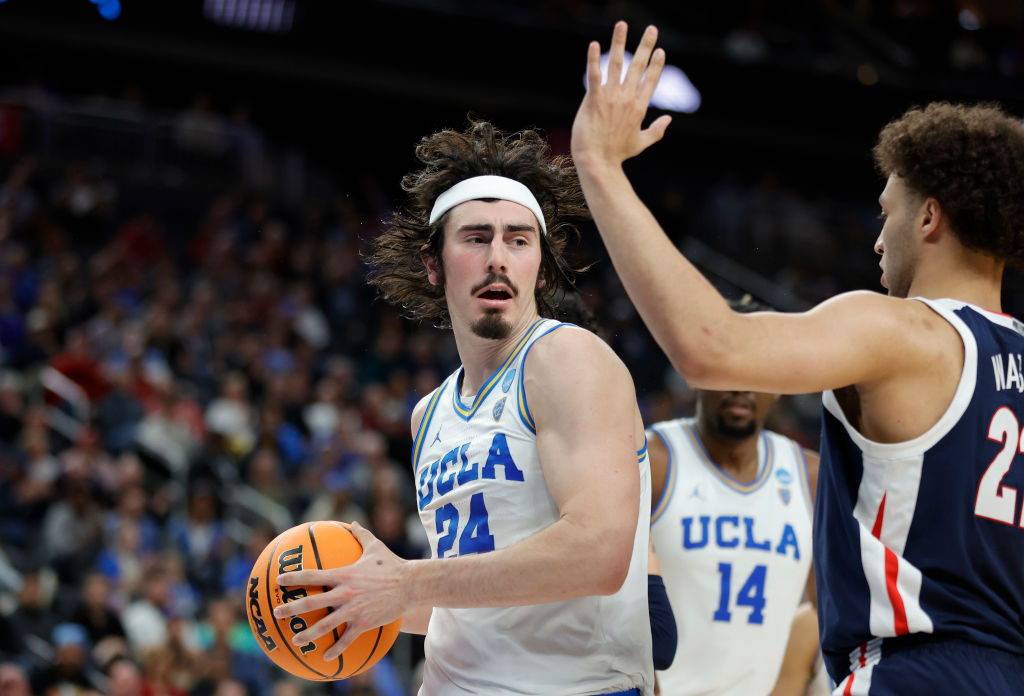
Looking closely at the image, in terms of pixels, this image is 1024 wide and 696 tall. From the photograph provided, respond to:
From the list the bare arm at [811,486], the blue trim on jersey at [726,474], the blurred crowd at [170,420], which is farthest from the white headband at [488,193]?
the blurred crowd at [170,420]

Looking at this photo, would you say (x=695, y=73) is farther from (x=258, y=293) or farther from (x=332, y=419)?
(x=332, y=419)

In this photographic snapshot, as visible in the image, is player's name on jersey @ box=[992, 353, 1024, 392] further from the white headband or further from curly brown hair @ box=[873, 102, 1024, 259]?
the white headband

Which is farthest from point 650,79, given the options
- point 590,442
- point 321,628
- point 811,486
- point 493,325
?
point 811,486

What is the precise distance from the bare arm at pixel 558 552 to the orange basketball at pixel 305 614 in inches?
3.5

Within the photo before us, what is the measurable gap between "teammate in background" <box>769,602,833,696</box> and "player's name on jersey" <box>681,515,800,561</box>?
40 centimetres

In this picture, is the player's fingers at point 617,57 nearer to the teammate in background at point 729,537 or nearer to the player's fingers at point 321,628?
the player's fingers at point 321,628

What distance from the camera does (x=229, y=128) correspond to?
17.9m

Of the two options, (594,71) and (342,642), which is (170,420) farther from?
(594,71)

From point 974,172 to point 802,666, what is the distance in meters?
2.94

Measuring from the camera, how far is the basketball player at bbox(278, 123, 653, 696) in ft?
9.02

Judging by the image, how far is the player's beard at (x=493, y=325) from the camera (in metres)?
3.25

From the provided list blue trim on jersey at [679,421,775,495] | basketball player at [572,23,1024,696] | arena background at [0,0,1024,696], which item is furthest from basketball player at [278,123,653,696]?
arena background at [0,0,1024,696]

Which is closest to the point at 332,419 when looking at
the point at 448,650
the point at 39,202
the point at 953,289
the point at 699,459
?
the point at 39,202

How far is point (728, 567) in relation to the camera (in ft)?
15.5
